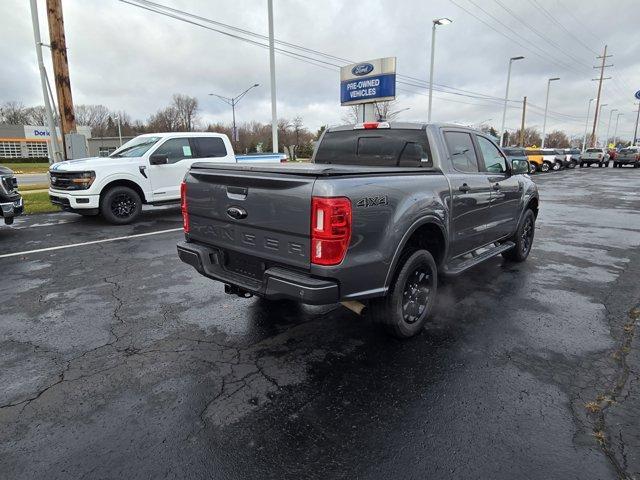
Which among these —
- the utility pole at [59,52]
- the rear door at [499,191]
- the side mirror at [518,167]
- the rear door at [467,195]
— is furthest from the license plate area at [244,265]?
the utility pole at [59,52]

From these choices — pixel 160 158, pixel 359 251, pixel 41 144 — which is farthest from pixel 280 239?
pixel 41 144

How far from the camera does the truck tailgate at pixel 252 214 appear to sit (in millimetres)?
3061

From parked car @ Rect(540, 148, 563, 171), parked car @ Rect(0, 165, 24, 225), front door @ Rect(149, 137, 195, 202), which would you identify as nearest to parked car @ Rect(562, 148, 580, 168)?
parked car @ Rect(540, 148, 563, 171)

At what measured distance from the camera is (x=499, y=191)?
17.4 feet

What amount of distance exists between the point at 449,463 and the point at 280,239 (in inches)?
72.2

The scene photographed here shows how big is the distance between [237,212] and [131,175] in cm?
705

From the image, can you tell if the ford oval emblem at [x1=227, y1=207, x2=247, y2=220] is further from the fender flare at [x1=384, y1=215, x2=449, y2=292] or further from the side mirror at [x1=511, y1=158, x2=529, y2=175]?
the side mirror at [x1=511, y1=158, x2=529, y2=175]

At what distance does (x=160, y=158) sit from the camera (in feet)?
31.9

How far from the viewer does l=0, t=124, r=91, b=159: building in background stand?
6700cm

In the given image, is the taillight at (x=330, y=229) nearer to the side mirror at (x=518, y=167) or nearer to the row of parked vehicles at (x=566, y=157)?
the side mirror at (x=518, y=167)

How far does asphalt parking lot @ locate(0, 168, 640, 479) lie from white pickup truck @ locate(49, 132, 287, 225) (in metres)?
3.73

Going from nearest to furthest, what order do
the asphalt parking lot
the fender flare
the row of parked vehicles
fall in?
1. the asphalt parking lot
2. the fender flare
3. the row of parked vehicles

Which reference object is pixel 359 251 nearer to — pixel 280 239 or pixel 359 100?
Result: pixel 280 239

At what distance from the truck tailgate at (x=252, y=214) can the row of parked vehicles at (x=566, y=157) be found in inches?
1065
